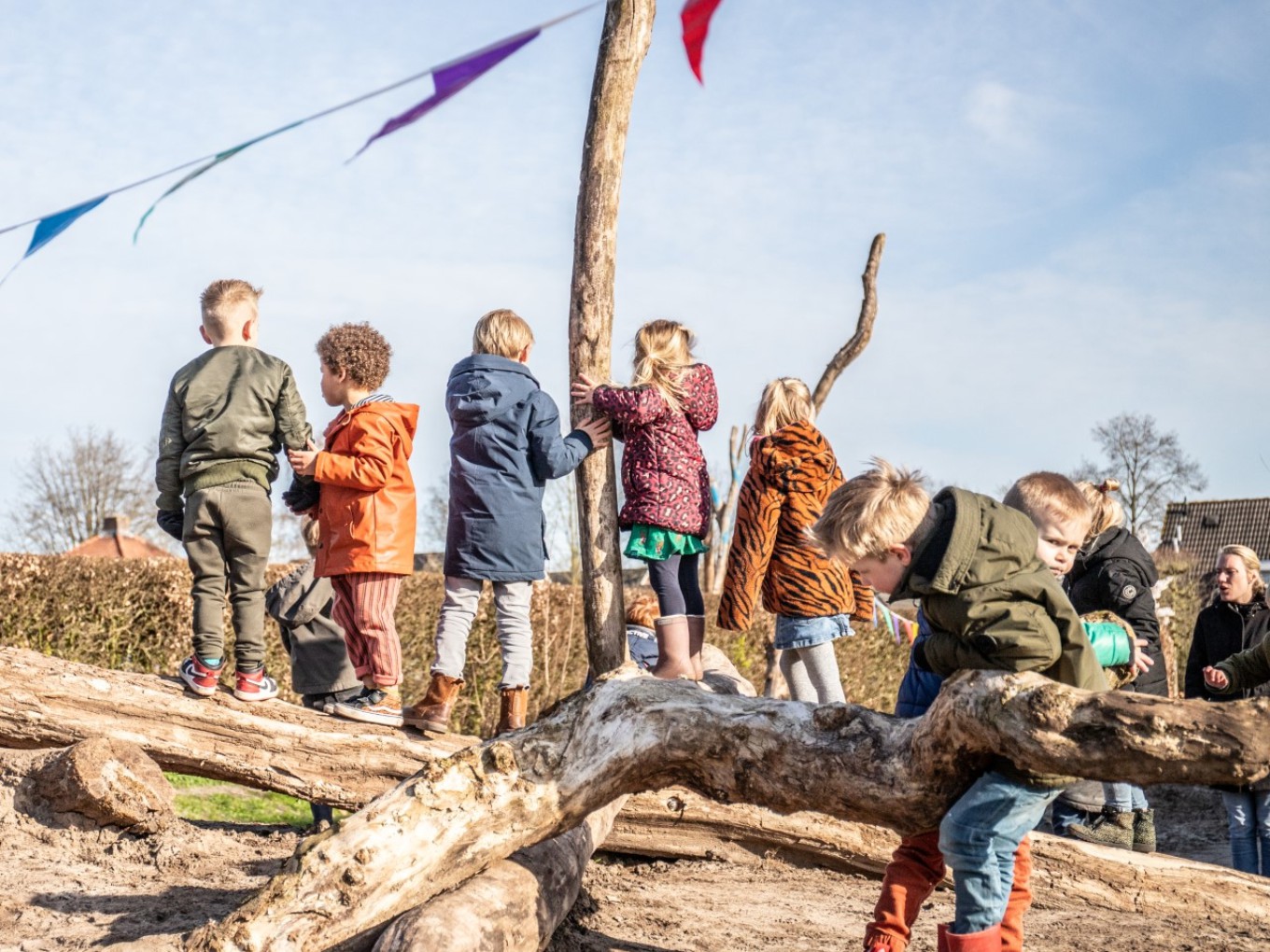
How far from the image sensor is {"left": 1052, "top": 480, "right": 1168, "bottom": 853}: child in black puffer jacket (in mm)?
5652

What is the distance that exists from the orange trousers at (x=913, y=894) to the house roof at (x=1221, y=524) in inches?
1466

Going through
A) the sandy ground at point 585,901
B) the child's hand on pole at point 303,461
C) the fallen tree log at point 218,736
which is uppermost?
the child's hand on pole at point 303,461

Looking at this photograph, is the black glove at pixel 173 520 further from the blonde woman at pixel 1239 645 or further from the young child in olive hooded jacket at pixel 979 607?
the blonde woman at pixel 1239 645

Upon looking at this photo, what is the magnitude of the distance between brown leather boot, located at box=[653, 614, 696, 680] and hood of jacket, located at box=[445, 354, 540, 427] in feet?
4.00

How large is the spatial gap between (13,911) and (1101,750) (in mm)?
3392

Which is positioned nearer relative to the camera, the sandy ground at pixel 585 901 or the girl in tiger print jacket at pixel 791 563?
the sandy ground at pixel 585 901

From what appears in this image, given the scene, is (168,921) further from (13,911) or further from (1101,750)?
(1101,750)

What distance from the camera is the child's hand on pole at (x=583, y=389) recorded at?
18.4 feet

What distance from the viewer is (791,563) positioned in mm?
5688

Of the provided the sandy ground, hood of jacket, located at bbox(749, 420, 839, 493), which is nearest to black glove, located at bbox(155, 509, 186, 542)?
the sandy ground

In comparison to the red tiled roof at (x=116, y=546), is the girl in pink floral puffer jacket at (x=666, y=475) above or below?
above

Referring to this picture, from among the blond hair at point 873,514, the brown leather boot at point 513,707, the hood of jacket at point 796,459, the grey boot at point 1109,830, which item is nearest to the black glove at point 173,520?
the brown leather boot at point 513,707

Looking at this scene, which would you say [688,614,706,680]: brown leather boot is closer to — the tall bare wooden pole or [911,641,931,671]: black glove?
the tall bare wooden pole

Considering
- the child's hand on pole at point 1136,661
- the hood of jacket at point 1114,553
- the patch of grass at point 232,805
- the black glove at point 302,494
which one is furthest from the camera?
the patch of grass at point 232,805
